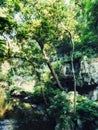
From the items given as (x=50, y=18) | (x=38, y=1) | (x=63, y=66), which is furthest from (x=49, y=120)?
(x=38, y=1)

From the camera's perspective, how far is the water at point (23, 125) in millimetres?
16438

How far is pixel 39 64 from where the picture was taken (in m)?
20.9

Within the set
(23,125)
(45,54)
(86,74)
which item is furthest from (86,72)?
(23,125)

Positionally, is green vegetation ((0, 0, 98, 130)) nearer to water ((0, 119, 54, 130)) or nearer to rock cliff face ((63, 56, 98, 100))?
rock cliff face ((63, 56, 98, 100))

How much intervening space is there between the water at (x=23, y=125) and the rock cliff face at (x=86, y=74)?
18.1 ft

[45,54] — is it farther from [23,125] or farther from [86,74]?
[23,125]

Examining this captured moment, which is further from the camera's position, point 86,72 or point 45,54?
point 86,72

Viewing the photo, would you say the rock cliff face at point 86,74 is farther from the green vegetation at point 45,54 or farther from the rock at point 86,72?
the green vegetation at point 45,54

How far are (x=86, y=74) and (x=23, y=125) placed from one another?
7431 millimetres

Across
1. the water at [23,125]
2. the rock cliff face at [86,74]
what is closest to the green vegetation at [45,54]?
the rock cliff face at [86,74]

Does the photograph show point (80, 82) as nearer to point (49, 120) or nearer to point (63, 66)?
point (63, 66)

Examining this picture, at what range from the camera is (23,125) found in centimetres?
1719

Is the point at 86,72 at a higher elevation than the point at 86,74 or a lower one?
higher

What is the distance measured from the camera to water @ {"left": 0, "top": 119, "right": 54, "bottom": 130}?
647 inches
